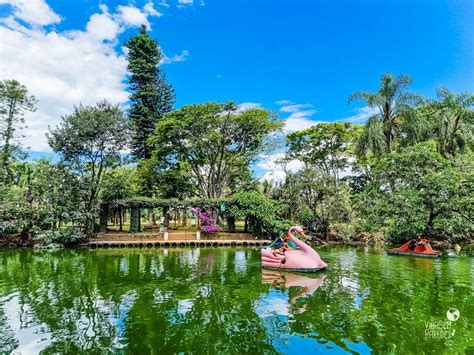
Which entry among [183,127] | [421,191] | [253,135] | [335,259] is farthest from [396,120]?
[183,127]

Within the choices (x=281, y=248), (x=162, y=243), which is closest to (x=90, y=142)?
(x=162, y=243)

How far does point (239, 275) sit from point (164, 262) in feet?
18.3

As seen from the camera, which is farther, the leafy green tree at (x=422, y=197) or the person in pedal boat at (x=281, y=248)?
the leafy green tree at (x=422, y=197)

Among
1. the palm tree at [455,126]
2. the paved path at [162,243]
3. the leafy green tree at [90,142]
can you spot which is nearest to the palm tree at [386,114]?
the palm tree at [455,126]

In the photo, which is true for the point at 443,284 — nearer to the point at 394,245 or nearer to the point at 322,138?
the point at 394,245

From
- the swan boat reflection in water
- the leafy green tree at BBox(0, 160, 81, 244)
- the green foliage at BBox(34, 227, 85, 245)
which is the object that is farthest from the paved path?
the swan boat reflection in water

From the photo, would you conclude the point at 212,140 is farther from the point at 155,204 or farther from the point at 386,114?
the point at 386,114

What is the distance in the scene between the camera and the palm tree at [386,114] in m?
26.5

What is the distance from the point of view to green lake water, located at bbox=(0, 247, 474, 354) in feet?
20.7

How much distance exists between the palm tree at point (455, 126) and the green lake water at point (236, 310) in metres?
17.6

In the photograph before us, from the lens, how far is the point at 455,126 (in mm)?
28406

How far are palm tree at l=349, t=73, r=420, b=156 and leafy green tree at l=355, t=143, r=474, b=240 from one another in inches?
170

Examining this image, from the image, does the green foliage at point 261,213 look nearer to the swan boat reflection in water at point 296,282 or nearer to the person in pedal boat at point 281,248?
the person in pedal boat at point 281,248

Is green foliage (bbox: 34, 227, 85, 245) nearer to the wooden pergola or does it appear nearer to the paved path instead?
the paved path
